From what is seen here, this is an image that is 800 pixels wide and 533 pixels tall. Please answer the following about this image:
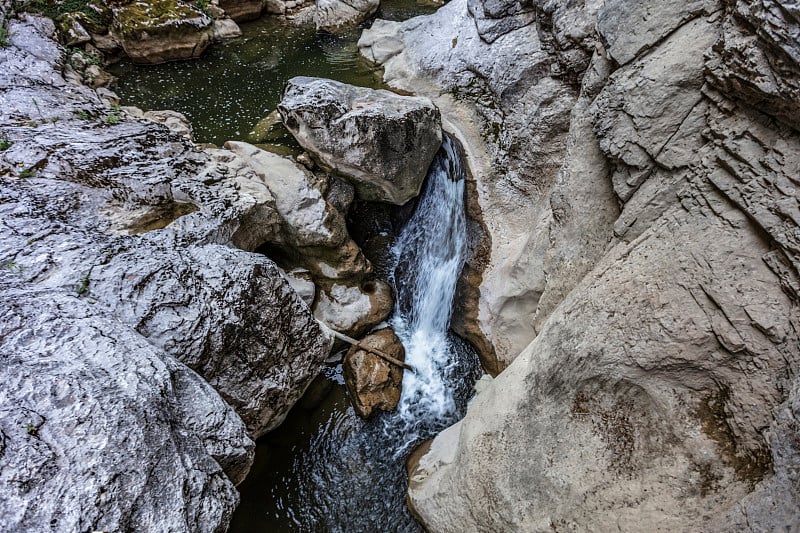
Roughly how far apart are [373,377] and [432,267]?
2112 millimetres

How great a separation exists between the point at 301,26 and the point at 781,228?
12.9 metres

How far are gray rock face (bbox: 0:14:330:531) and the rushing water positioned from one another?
0.97 metres

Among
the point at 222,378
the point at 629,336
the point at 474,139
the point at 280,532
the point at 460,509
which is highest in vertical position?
the point at 474,139

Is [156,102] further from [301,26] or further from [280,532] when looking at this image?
[280,532]

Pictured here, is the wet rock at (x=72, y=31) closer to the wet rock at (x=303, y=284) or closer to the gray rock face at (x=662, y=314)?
the wet rock at (x=303, y=284)

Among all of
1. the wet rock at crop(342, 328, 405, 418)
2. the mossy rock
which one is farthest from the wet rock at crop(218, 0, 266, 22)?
the wet rock at crop(342, 328, 405, 418)

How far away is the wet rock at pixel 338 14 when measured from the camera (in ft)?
37.7

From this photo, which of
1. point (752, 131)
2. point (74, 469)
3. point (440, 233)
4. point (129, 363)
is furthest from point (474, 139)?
point (74, 469)

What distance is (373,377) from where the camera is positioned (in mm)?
5766

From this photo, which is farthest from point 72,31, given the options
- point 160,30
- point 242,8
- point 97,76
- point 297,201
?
point 297,201

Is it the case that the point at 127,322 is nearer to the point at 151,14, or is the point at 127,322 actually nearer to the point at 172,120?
the point at 172,120

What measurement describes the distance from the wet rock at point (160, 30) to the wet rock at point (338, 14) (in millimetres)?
3126

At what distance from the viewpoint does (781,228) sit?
7.49ft

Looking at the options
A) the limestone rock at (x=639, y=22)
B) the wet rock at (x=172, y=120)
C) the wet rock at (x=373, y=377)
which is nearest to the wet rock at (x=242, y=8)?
the wet rock at (x=172, y=120)
